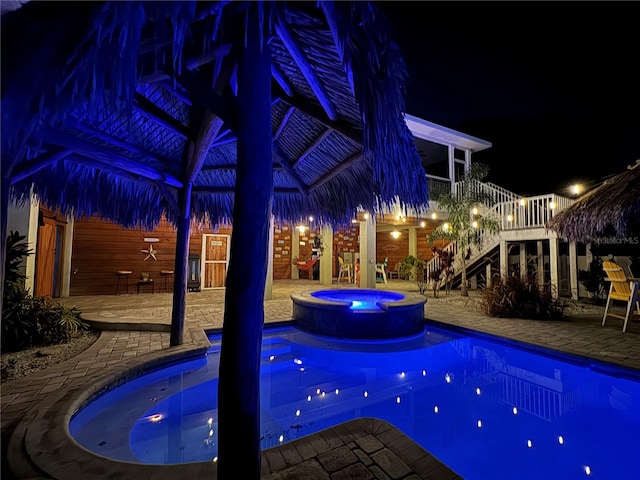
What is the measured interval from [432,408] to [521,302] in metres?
4.64

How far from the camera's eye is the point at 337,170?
375cm

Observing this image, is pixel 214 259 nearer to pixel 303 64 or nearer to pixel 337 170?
pixel 337 170

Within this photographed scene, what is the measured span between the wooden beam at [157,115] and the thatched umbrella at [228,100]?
15 mm

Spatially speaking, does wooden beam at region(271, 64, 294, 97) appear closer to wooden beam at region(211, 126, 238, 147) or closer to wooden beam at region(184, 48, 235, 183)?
Result: wooden beam at region(184, 48, 235, 183)

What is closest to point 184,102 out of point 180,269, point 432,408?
point 180,269

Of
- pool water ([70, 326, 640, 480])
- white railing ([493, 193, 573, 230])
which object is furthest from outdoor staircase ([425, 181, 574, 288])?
pool water ([70, 326, 640, 480])

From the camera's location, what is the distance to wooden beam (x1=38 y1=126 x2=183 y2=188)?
237cm

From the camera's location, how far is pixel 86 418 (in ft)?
8.31

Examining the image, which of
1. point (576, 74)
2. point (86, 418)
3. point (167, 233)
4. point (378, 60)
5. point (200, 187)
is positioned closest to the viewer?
point (378, 60)

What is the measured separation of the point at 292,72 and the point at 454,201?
26.5 ft

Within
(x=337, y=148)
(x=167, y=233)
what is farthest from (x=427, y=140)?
(x=167, y=233)

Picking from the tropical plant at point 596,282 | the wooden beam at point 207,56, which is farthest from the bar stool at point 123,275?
the tropical plant at point 596,282

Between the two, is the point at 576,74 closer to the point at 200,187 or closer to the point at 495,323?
the point at 495,323

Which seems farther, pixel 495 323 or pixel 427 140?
pixel 427 140
